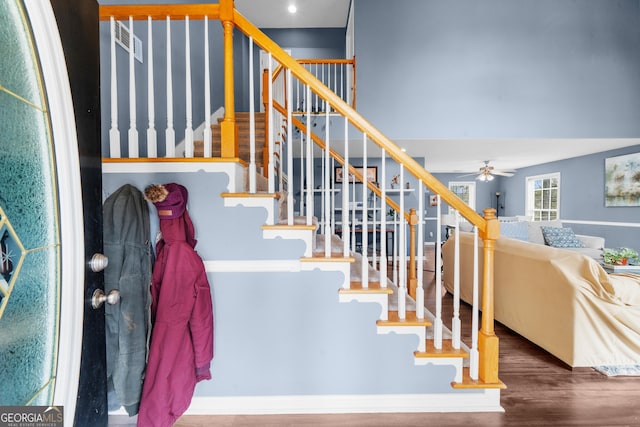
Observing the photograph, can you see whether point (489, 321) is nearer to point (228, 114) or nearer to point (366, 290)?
point (366, 290)

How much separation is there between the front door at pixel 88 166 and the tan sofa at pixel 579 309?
8.94ft

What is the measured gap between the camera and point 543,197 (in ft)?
24.6

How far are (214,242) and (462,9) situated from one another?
16.4ft

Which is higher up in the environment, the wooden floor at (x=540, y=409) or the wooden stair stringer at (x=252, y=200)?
the wooden stair stringer at (x=252, y=200)

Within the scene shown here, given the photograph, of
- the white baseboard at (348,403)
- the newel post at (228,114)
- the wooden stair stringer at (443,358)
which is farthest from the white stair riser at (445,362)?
the newel post at (228,114)

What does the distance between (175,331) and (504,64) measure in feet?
17.5

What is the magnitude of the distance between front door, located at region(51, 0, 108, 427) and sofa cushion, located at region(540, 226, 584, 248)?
5.41 metres

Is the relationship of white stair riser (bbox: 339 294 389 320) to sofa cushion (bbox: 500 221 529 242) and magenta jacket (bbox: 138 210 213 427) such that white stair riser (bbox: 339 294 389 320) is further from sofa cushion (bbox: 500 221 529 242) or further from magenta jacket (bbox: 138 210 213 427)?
sofa cushion (bbox: 500 221 529 242)

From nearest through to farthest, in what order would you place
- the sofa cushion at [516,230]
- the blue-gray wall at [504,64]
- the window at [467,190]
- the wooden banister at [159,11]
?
1. the wooden banister at [159,11]
2. the blue-gray wall at [504,64]
3. the sofa cushion at [516,230]
4. the window at [467,190]

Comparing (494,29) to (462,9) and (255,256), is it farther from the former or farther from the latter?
(255,256)

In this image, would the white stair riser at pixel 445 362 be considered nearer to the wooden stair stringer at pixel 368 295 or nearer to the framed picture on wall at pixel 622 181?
the wooden stair stringer at pixel 368 295

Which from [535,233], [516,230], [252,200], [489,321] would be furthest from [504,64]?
[252,200]

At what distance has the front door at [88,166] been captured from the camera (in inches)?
28.6

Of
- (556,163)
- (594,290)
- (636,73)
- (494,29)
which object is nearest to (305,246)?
(594,290)
